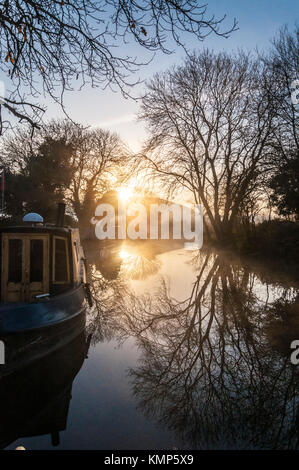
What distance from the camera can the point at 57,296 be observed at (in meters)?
5.40

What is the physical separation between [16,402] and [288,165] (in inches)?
662

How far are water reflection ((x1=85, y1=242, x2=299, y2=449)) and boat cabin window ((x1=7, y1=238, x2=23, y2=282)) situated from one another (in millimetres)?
1904

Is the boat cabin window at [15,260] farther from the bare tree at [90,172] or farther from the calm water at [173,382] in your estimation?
the bare tree at [90,172]

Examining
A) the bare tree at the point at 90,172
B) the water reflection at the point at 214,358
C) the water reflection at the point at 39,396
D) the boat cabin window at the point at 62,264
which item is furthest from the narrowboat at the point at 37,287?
the bare tree at the point at 90,172

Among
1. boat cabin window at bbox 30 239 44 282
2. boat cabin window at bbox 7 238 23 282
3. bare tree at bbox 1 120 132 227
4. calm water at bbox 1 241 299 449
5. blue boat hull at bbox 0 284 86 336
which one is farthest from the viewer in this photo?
bare tree at bbox 1 120 132 227

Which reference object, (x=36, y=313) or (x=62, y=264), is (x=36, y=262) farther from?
(x=36, y=313)

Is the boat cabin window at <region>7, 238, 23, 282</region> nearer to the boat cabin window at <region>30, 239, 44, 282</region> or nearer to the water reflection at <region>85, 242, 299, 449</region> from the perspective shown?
the boat cabin window at <region>30, 239, 44, 282</region>

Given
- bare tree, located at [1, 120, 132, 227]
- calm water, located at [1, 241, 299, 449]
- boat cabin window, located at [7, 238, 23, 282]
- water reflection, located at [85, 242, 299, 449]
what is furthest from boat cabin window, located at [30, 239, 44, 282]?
bare tree, located at [1, 120, 132, 227]

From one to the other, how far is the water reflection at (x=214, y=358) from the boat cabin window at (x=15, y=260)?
190cm

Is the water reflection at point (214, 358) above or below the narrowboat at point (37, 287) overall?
below

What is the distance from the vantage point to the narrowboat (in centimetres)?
454

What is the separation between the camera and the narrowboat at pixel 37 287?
14.9 ft

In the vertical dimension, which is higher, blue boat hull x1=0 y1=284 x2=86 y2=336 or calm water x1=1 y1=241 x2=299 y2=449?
blue boat hull x1=0 y1=284 x2=86 y2=336

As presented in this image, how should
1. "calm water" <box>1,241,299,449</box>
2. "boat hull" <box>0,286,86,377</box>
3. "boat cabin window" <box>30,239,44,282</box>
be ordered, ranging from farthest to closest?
"boat cabin window" <box>30,239,44,282</box> → "boat hull" <box>0,286,86,377</box> → "calm water" <box>1,241,299,449</box>
